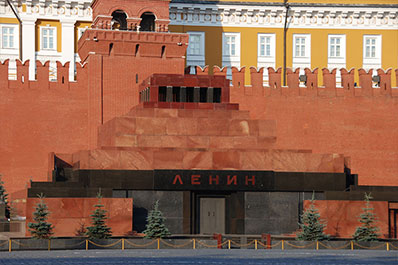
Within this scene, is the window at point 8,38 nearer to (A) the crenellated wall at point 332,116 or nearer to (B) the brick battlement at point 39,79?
(B) the brick battlement at point 39,79

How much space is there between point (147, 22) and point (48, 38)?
8.72m

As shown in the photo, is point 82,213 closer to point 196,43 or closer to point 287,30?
point 196,43

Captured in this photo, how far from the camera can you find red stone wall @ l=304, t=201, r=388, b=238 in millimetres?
40812

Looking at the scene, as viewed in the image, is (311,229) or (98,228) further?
(311,229)

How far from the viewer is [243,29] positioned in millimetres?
60281

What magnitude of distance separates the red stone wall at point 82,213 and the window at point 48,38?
1992cm

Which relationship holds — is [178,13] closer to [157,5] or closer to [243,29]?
[243,29]

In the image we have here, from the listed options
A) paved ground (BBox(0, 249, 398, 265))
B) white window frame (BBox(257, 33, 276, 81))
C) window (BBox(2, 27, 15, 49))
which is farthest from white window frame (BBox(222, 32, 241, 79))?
paved ground (BBox(0, 249, 398, 265))

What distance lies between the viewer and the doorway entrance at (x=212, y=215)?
4172 centimetres

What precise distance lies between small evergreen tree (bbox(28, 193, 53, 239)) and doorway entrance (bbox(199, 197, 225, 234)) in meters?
6.03

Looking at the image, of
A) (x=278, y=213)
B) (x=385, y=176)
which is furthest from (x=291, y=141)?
(x=278, y=213)

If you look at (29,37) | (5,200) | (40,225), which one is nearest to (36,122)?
(5,200)

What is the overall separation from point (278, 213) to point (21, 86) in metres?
13.6

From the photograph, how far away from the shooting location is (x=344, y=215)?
4097cm
